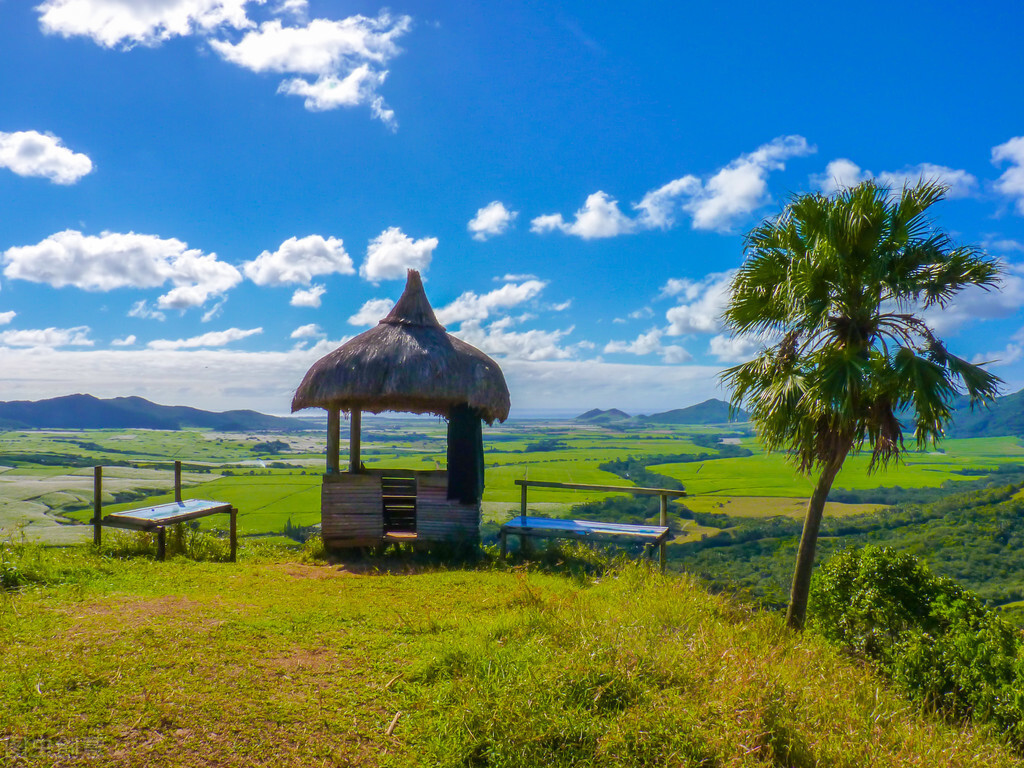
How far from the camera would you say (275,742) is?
3.25 metres

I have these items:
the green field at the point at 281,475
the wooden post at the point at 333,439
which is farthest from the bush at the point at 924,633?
the wooden post at the point at 333,439

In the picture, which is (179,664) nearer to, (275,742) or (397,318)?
(275,742)

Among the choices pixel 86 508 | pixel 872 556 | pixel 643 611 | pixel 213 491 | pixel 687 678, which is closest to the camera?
pixel 687 678

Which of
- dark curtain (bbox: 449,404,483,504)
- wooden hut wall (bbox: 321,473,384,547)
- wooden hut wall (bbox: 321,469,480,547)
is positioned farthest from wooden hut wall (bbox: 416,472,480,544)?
wooden hut wall (bbox: 321,473,384,547)

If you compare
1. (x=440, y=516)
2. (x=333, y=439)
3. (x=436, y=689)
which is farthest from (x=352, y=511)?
(x=436, y=689)

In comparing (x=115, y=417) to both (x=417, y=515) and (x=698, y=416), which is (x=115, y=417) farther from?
Answer: (x=698, y=416)

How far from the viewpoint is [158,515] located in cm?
813

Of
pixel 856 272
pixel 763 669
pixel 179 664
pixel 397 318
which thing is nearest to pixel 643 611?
pixel 763 669

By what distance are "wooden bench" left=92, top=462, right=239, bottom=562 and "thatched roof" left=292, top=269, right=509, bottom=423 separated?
205 cm

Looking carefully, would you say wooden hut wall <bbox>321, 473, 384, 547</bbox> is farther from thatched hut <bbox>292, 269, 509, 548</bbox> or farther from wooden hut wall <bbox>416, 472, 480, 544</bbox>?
wooden hut wall <bbox>416, 472, 480, 544</bbox>

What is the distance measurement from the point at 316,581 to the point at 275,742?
416 cm

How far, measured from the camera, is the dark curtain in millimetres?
9203

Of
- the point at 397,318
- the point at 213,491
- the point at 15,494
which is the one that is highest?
the point at 397,318

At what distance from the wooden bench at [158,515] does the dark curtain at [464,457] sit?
12.0 ft
